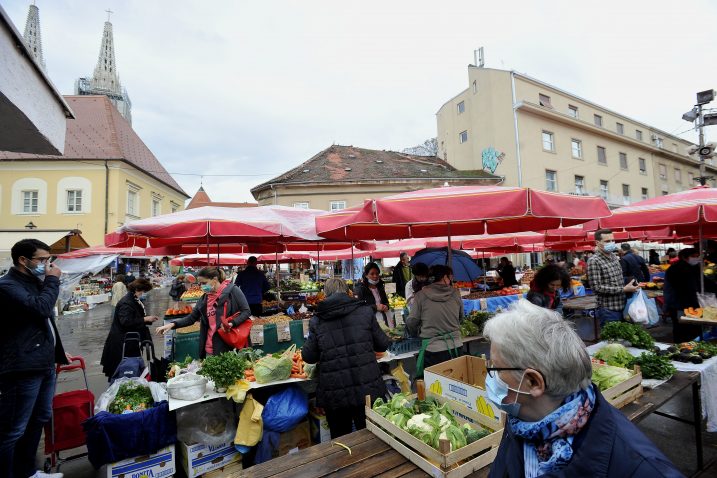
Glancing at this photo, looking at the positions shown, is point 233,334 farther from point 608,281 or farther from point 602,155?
point 602,155

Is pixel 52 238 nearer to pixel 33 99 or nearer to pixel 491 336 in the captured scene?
pixel 33 99

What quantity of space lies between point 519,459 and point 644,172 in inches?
1668

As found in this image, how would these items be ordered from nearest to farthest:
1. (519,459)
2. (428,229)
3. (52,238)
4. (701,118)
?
(519,459)
(428,229)
(52,238)
(701,118)

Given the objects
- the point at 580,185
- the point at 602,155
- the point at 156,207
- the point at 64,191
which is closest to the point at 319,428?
the point at 580,185

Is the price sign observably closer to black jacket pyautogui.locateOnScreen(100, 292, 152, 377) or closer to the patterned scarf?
black jacket pyautogui.locateOnScreen(100, 292, 152, 377)

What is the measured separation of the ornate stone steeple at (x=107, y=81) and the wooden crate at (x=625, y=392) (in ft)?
332

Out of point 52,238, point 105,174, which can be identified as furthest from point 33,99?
point 105,174

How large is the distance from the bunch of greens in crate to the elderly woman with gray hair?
657mm

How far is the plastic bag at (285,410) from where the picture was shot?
3.54m

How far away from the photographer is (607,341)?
13.5 feet

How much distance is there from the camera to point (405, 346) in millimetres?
4816

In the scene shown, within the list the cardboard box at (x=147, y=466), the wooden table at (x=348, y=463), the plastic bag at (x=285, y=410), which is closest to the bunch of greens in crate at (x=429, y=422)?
the wooden table at (x=348, y=463)

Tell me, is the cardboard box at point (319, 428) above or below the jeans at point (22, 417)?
below

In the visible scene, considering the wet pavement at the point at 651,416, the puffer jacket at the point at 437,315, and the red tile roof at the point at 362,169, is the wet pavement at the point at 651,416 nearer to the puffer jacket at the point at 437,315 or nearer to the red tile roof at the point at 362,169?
the puffer jacket at the point at 437,315
